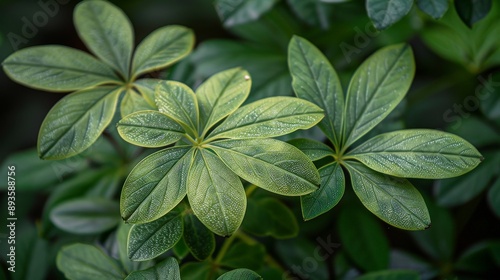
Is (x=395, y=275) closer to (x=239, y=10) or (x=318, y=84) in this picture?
(x=318, y=84)

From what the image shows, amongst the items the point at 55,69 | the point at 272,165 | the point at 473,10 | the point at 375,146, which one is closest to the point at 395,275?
the point at 375,146

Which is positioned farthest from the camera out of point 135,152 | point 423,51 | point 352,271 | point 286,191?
point 423,51

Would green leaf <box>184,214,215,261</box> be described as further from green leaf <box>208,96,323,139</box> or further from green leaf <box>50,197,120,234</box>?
green leaf <box>50,197,120,234</box>

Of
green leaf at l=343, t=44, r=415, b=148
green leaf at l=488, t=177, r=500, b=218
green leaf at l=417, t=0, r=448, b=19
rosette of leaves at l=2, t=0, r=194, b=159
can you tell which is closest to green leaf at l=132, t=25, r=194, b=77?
rosette of leaves at l=2, t=0, r=194, b=159

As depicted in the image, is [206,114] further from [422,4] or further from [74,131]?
[422,4]

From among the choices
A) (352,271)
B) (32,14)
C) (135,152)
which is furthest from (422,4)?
(32,14)

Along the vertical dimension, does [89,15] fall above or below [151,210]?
above
